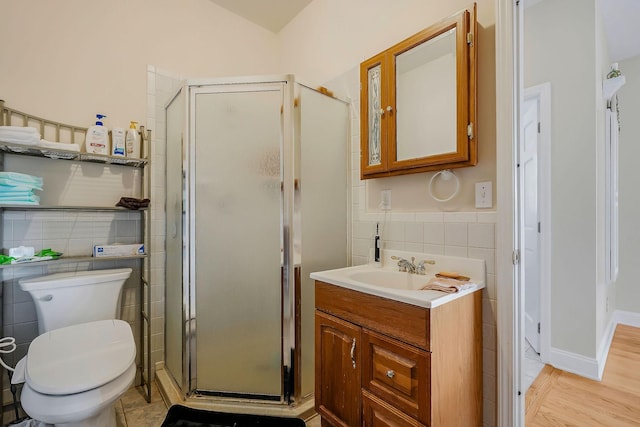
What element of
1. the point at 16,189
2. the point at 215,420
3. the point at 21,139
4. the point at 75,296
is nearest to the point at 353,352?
the point at 215,420

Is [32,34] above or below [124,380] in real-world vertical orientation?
above

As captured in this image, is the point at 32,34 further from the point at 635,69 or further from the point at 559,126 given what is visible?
the point at 635,69

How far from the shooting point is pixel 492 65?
1312 millimetres

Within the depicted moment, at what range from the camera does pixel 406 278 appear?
1.55 metres

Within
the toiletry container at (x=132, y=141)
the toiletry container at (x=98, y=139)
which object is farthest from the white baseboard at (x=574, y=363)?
the toiletry container at (x=98, y=139)

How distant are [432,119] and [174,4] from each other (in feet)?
6.98

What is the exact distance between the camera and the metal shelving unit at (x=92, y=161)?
1563 mm

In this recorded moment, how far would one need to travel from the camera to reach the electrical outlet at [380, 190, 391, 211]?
5.74ft

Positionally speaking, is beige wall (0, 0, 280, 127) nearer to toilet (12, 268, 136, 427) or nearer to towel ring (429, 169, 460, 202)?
toilet (12, 268, 136, 427)

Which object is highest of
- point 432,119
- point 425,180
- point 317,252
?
point 432,119

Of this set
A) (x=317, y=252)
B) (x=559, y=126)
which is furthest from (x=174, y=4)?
(x=559, y=126)

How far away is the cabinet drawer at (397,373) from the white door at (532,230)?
178cm

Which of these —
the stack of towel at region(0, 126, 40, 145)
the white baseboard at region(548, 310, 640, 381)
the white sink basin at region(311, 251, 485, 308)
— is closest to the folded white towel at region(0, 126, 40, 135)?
the stack of towel at region(0, 126, 40, 145)

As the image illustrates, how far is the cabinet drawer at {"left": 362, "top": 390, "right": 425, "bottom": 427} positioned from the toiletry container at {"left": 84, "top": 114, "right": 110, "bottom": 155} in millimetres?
2036
